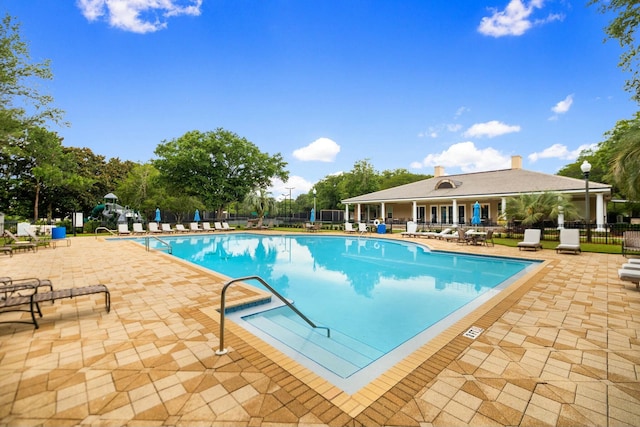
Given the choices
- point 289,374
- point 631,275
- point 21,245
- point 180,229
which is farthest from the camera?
point 180,229

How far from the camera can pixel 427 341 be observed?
3.62 metres

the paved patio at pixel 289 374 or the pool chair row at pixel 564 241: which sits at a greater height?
the pool chair row at pixel 564 241

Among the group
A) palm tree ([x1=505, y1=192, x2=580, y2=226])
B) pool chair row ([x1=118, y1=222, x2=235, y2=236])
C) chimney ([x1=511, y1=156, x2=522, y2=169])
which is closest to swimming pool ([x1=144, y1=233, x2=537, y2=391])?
palm tree ([x1=505, y1=192, x2=580, y2=226])

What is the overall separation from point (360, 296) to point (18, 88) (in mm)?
16756

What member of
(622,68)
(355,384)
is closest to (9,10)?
(355,384)

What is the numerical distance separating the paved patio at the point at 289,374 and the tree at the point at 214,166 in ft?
72.4

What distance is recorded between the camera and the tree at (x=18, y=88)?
10.5m

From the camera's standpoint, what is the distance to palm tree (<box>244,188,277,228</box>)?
2570 centimetres

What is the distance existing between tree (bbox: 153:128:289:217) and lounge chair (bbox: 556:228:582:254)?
74.4ft

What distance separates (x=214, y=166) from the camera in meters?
26.3

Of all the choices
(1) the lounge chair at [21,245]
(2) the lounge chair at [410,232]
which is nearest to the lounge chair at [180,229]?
(1) the lounge chair at [21,245]

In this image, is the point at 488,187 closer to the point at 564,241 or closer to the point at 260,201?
the point at 564,241

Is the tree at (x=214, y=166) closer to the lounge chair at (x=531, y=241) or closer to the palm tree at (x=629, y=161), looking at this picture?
the lounge chair at (x=531, y=241)

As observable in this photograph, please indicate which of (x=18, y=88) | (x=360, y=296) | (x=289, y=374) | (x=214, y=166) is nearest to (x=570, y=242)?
(x=360, y=296)
